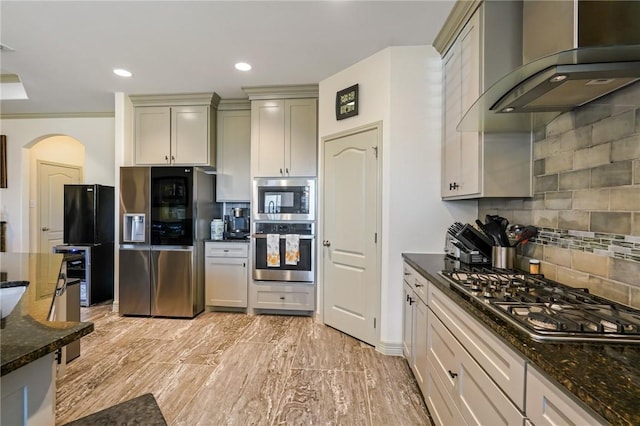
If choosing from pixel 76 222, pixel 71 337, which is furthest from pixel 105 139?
pixel 71 337

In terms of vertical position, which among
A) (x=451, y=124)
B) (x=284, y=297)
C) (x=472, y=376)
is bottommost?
(x=284, y=297)

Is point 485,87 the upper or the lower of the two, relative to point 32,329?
upper

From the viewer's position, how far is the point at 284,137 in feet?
11.8

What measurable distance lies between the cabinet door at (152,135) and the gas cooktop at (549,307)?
3.58 m

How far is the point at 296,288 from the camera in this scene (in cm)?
355

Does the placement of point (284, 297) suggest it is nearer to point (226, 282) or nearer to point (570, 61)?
point (226, 282)

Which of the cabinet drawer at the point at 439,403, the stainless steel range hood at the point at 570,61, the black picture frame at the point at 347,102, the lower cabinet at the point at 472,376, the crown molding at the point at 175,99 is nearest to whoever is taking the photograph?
the lower cabinet at the point at 472,376

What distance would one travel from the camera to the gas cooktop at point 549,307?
92cm

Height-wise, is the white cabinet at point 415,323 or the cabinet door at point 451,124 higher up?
the cabinet door at point 451,124

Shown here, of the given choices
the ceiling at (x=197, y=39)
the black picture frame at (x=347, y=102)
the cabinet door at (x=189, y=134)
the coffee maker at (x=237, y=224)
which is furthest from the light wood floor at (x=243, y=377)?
the ceiling at (x=197, y=39)

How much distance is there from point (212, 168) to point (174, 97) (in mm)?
970

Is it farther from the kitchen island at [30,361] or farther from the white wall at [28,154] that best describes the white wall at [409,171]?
the white wall at [28,154]

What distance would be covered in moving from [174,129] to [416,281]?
337 cm

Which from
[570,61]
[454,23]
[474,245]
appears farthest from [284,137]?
[570,61]
